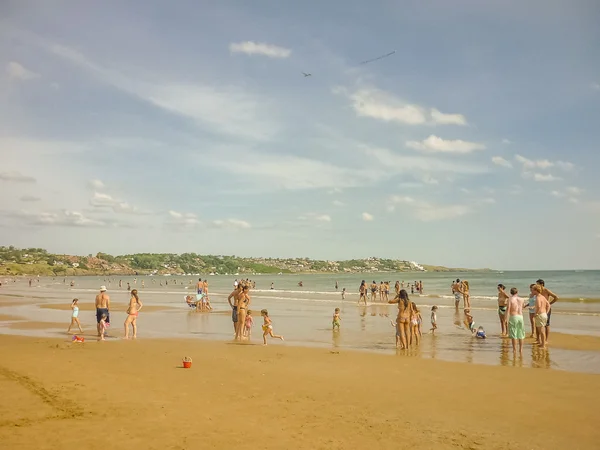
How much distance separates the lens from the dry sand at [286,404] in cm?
626

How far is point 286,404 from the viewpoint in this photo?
8055 millimetres

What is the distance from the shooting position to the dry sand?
626 centimetres

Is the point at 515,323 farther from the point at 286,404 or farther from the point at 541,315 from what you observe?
the point at 286,404

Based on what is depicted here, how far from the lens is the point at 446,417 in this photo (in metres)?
7.46

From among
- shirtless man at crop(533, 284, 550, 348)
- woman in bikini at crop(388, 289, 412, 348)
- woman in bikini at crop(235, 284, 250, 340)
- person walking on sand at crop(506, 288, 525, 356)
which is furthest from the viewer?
woman in bikini at crop(235, 284, 250, 340)

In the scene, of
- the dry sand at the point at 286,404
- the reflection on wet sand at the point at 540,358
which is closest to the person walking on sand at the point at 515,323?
the reflection on wet sand at the point at 540,358

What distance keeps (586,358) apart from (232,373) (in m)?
10.2

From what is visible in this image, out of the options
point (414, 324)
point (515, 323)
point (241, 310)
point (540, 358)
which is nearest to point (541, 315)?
point (515, 323)

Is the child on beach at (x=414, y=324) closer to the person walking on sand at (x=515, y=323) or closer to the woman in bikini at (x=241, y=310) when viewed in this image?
the person walking on sand at (x=515, y=323)

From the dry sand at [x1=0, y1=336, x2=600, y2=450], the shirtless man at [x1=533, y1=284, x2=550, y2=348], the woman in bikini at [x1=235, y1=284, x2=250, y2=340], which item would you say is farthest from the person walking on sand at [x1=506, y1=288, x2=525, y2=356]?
the woman in bikini at [x1=235, y1=284, x2=250, y2=340]

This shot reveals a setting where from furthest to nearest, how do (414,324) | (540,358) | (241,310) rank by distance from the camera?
(241,310) → (414,324) → (540,358)

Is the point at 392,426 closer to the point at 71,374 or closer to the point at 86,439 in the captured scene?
the point at 86,439

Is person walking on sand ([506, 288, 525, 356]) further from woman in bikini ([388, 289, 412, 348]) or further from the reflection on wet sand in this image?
woman in bikini ([388, 289, 412, 348])

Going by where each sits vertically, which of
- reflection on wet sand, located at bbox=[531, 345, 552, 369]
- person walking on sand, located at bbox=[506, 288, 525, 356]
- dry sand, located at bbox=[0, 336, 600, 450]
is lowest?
reflection on wet sand, located at bbox=[531, 345, 552, 369]
